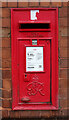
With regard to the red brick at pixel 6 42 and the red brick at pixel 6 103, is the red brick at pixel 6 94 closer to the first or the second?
the red brick at pixel 6 103

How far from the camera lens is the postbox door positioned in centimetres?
277

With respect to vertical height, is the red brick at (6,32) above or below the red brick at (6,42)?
above

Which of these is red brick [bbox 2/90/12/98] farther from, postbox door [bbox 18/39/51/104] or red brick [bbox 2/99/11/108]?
postbox door [bbox 18/39/51/104]

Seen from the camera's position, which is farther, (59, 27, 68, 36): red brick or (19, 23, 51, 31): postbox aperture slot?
(59, 27, 68, 36): red brick

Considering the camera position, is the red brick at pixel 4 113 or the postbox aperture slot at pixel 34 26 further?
the red brick at pixel 4 113

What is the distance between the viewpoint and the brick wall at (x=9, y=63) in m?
2.81

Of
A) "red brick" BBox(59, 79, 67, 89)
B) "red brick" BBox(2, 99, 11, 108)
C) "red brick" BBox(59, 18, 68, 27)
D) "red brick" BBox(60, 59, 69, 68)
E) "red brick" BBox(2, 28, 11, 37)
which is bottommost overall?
"red brick" BBox(2, 99, 11, 108)

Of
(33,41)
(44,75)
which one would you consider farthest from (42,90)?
(33,41)

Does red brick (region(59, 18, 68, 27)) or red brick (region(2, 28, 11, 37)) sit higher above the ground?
red brick (region(59, 18, 68, 27))

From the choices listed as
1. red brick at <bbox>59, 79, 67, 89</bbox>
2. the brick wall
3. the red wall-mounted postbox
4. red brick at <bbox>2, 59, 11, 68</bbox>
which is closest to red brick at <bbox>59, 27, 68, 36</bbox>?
the brick wall

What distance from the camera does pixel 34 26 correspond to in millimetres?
2740

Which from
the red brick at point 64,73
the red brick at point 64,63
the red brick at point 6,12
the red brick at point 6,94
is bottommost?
the red brick at point 6,94

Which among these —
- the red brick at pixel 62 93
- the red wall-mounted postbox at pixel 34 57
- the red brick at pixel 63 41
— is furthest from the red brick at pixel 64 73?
the red brick at pixel 63 41

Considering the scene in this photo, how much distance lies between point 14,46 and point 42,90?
960mm
